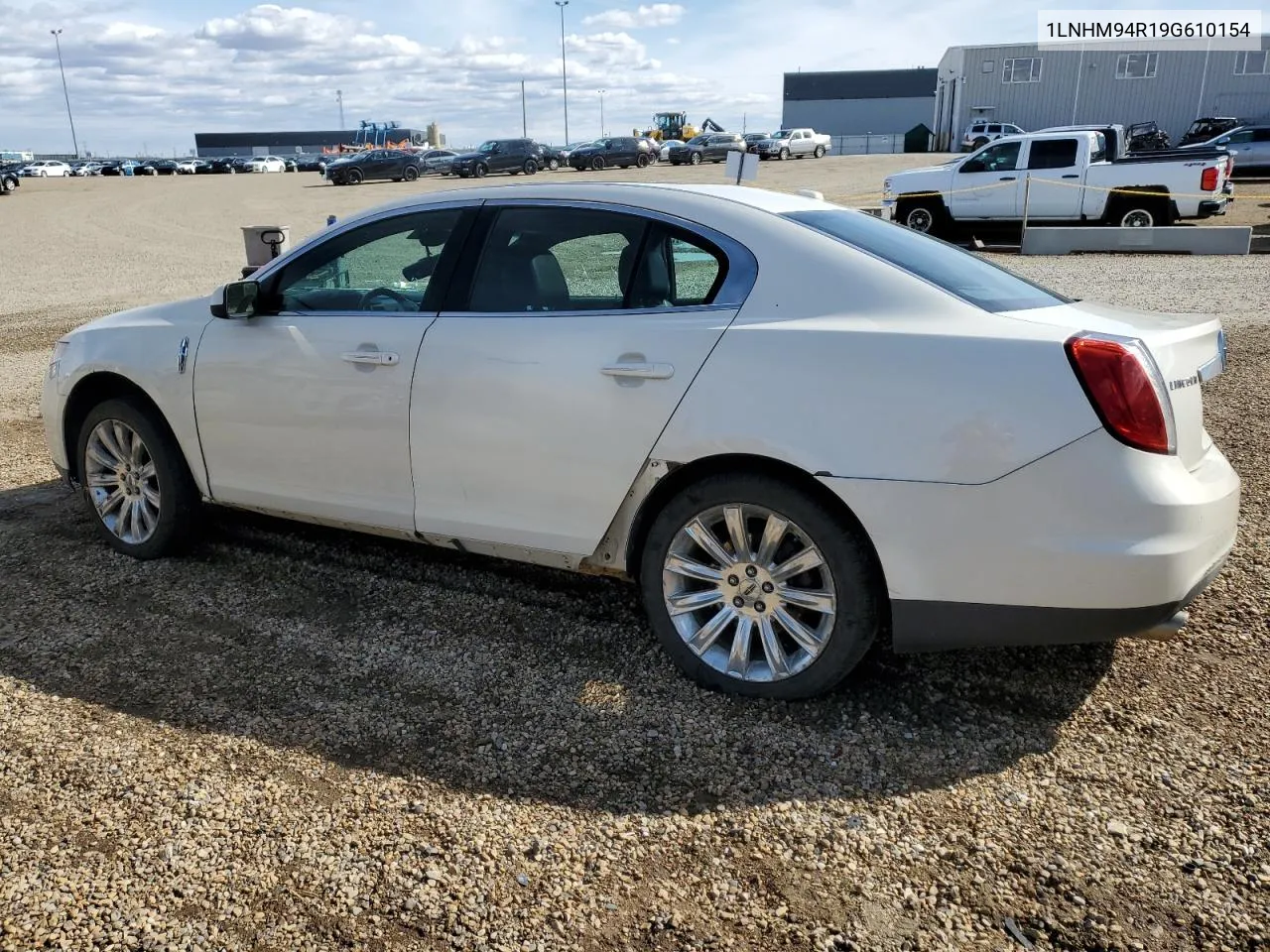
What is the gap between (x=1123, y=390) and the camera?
283 centimetres

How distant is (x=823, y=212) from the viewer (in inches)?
147

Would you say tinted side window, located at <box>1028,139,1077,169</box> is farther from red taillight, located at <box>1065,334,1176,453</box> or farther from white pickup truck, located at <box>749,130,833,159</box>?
white pickup truck, located at <box>749,130,833,159</box>

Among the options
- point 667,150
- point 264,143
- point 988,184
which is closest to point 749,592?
point 988,184

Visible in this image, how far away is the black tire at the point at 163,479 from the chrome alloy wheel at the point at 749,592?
2478 millimetres

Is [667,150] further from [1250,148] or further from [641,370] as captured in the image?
[641,370]

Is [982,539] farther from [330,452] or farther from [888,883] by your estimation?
[330,452]

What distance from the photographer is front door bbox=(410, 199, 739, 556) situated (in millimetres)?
3400

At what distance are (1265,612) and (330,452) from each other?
3759mm

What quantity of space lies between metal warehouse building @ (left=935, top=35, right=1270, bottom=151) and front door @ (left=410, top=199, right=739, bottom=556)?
5765 cm

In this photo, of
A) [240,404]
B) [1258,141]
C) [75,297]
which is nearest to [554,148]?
[1258,141]

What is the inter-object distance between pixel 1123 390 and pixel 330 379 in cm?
282

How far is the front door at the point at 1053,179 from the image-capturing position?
18344 mm

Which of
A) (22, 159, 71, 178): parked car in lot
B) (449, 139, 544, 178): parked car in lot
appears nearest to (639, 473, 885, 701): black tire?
(449, 139, 544, 178): parked car in lot

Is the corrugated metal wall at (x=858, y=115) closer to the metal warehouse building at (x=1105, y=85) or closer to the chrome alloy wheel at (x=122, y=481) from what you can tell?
the metal warehouse building at (x=1105, y=85)
